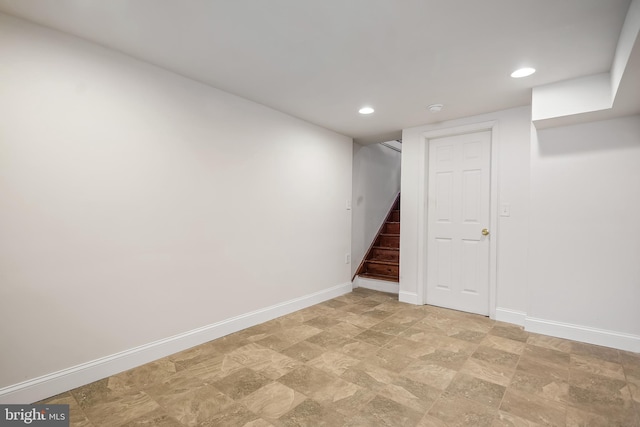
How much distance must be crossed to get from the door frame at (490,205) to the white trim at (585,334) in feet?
1.50

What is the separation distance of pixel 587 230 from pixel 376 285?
2656 millimetres

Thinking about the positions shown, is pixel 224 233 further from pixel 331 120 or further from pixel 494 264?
pixel 494 264

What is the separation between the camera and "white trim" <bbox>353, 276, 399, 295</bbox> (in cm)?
448

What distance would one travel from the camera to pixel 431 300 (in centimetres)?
390

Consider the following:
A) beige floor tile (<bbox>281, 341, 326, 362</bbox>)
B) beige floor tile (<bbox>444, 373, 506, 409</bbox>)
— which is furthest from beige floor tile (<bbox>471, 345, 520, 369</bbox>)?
beige floor tile (<bbox>281, 341, 326, 362</bbox>)

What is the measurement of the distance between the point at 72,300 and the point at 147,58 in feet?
5.90

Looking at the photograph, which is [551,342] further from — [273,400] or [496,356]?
[273,400]

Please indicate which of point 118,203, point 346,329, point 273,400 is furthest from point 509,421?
point 118,203

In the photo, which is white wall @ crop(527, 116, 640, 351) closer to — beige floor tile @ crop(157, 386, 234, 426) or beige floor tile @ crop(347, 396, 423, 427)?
beige floor tile @ crop(347, 396, 423, 427)

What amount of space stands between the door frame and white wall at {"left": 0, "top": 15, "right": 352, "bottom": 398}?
1.78 m

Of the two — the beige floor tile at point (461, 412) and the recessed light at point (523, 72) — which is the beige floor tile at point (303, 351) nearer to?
the beige floor tile at point (461, 412)

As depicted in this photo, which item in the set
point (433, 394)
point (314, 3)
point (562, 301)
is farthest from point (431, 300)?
point (314, 3)

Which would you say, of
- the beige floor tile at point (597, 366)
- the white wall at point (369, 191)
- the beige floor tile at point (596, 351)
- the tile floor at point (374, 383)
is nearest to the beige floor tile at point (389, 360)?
the tile floor at point (374, 383)

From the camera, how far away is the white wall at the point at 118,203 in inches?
72.5
